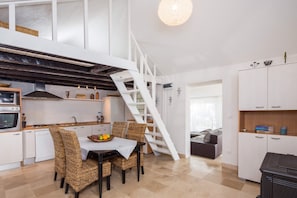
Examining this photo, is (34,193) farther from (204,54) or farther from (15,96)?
(204,54)

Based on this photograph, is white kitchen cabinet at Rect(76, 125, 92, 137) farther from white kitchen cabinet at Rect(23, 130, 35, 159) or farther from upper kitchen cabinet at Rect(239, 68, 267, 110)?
upper kitchen cabinet at Rect(239, 68, 267, 110)

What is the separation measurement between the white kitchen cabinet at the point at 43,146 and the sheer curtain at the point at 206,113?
21.0 feet

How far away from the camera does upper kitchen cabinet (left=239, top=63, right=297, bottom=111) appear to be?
2629 millimetres

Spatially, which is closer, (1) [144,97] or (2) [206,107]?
(1) [144,97]

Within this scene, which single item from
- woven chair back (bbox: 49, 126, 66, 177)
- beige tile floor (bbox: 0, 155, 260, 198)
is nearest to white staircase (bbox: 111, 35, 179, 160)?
beige tile floor (bbox: 0, 155, 260, 198)

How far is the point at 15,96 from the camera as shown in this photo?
3863 mm

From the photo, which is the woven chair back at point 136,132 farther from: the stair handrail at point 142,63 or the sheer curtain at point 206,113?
the sheer curtain at point 206,113

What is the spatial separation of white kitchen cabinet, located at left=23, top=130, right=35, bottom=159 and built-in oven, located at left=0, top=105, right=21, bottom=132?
0.76ft

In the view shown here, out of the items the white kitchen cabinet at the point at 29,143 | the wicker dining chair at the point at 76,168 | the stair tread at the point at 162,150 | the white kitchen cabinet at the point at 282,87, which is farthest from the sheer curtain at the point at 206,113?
the white kitchen cabinet at the point at 29,143

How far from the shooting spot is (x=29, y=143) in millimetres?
3949

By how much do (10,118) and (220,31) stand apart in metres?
4.91

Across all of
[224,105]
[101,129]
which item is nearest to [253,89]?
[224,105]

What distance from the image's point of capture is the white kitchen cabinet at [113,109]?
5.83 m

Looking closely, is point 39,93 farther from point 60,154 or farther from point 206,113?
point 206,113
